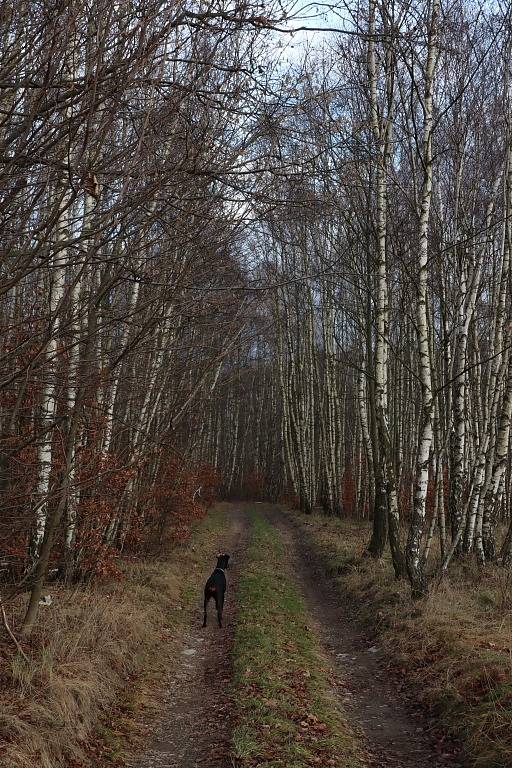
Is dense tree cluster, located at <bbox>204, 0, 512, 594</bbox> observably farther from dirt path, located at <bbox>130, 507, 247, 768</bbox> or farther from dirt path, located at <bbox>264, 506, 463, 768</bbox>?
dirt path, located at <bbox>130, 507, 247, 768</bbox>

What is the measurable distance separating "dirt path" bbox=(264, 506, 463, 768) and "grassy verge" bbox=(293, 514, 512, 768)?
0.65 feet

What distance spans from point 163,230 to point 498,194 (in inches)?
383

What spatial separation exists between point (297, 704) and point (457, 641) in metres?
2.11

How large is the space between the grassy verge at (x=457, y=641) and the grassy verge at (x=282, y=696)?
3.06ft

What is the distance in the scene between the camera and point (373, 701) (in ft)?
19.9

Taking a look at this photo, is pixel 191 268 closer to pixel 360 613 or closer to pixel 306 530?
pixel 360 613

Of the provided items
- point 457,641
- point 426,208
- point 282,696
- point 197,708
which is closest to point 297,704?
point 282,696

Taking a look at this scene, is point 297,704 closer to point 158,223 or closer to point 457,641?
point 457,641

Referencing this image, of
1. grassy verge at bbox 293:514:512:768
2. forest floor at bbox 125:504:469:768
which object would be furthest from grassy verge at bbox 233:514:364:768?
grassy verge at bbox 293:514:512:768

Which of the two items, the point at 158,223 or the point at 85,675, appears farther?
the point at 85,675

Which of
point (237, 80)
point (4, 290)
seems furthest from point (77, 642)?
point (237, 80)

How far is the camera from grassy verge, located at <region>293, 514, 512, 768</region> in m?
4.83

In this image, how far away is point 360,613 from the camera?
921 cm

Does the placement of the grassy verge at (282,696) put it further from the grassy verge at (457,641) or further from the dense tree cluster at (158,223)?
the dense tree cluster at (158,223)
